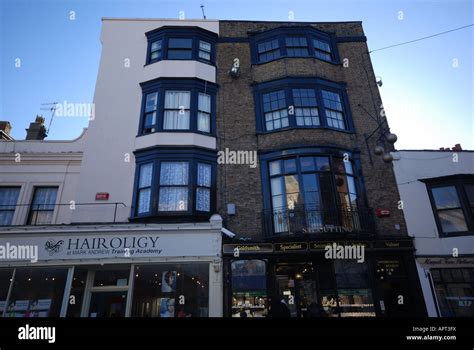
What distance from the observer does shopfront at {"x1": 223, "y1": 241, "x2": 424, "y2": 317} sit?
10.2 metres

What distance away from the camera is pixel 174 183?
38.3 feet

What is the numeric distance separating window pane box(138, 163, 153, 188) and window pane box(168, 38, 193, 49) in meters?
6.15

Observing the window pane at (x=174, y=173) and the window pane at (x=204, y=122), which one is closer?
the window pane at (x=174, y=173)

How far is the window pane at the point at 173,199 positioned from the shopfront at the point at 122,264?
50.5 inches

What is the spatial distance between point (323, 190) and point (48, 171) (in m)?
10.9

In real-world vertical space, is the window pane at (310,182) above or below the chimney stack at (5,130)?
below

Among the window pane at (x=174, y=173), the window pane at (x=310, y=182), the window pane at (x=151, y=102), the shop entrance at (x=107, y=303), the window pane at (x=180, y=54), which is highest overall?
the window pane at (x=180, y=54)

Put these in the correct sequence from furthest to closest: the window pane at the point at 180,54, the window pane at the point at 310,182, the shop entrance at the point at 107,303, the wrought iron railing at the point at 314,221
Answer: the window pane at the point at 180,54 < the window pane at the point at 310,182 < the wrought iron railing at the point at 314,221 < the shop entrance at the point at 107,303

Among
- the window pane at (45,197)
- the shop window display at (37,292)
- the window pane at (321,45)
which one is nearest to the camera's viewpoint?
the shop window display at (37,292)

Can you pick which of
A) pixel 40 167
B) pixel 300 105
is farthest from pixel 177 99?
pixel 40 167

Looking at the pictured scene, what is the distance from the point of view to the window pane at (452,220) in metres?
11.3

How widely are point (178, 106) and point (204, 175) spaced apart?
3.37 metres

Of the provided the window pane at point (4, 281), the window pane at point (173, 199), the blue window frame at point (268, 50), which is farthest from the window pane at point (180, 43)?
the window pane at point (4, 281)

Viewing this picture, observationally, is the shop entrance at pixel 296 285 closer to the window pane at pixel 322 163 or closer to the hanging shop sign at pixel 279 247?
the hanging shop sign at pixel 279 247
